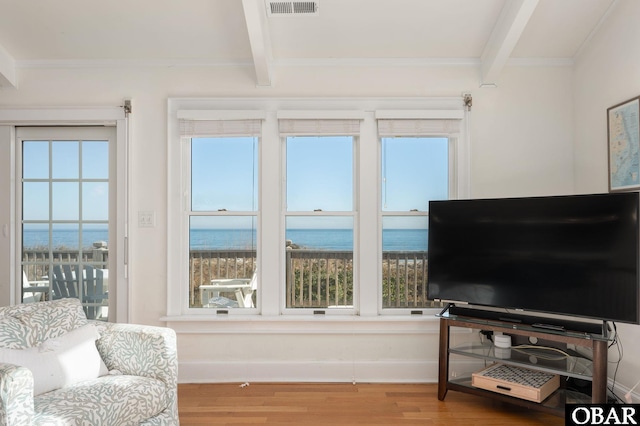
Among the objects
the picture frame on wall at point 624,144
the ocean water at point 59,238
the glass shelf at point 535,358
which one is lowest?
the glass shelf at point 535,358

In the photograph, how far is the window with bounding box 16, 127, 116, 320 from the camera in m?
Result: 3.29

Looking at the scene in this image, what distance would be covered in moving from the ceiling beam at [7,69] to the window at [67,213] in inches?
14.0

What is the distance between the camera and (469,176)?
10.5 feet

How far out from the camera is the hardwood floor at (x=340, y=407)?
2.55 metres

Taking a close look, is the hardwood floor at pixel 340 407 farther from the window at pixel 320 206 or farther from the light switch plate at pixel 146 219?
the light switch plate at pixel 146 219

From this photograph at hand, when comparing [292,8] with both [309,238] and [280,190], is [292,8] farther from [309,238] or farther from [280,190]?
[309,238]

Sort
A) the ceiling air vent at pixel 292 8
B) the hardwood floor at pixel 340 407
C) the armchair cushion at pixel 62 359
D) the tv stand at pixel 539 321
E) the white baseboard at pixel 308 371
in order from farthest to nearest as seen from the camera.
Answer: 1. the white baseboard at pixel 308 371
2. the ceiling air vent at pixel 292 8
3. the hardwood floor at pixel 340 407
4. the tv stand at pixel 539 321
5. the armchair cushion at pixel 62 359

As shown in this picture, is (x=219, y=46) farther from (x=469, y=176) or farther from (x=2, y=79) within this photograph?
(x=469, y=176)

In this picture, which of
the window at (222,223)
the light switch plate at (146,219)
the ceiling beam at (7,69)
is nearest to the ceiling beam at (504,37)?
the window at (222,223)

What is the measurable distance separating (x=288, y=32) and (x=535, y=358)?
9.02 ft

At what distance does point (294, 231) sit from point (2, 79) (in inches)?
96.6

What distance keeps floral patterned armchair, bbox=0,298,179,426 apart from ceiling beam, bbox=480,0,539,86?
9.21 feet

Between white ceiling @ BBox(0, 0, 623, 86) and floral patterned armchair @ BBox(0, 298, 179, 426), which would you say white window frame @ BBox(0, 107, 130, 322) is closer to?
white ceiling @ BBox(0, 0, 623, 86)

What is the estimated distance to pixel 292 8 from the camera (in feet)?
8.98
